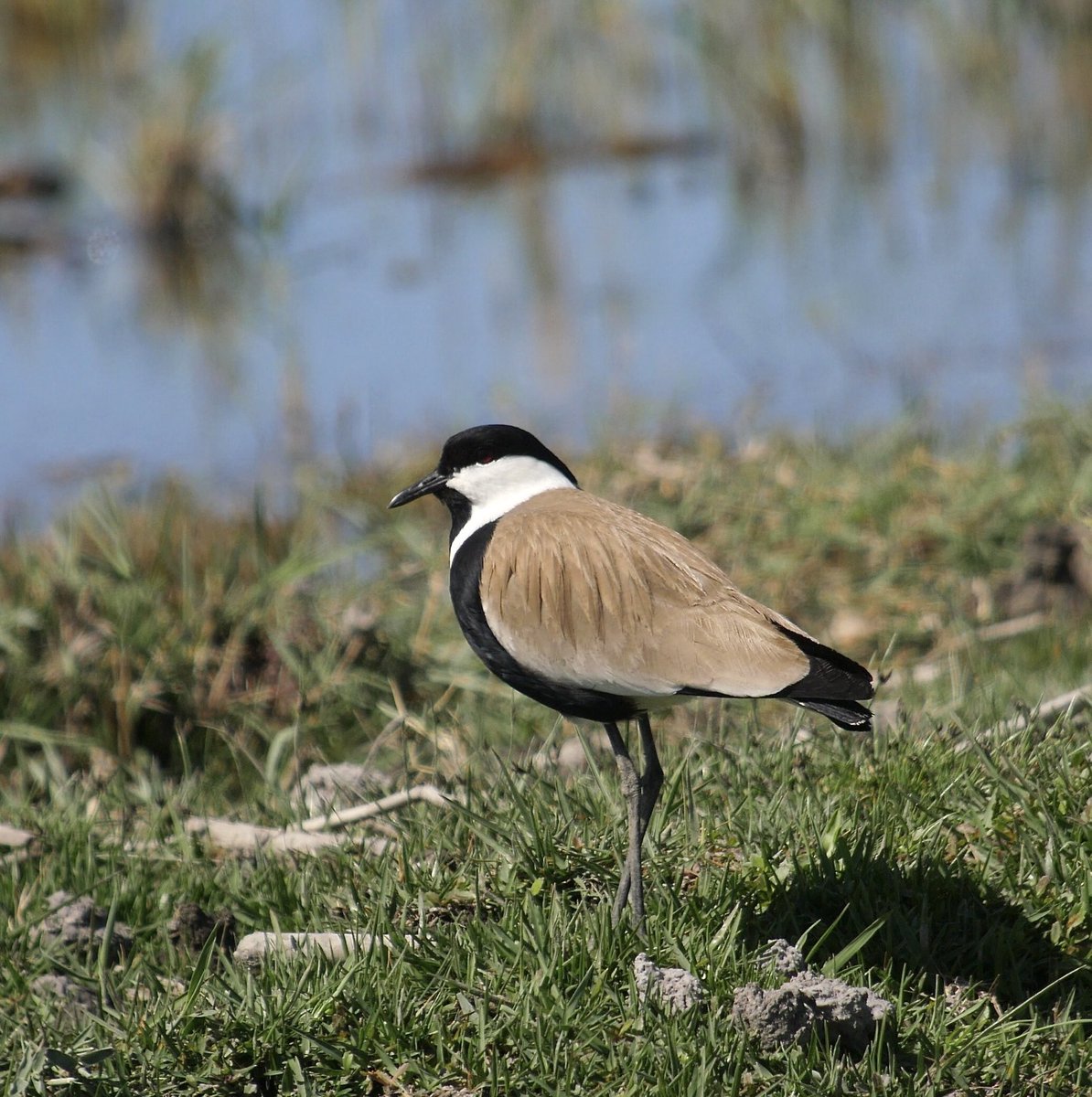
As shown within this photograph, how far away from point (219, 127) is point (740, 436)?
7.49 meters

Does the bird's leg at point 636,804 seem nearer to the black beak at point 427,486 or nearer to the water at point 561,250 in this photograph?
the black beak at point 427,486

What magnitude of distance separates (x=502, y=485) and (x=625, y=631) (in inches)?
24.4

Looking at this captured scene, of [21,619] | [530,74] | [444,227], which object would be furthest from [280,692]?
[530,74]

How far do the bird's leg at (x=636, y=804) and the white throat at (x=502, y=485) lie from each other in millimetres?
603

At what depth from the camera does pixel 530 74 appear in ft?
49.9

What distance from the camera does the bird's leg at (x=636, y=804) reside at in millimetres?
3043

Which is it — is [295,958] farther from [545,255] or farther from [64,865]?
[545,255]

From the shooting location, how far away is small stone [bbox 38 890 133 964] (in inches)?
140

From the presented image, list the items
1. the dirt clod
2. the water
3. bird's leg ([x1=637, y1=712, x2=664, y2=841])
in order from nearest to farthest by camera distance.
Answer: the dirt clod, bird's leg ([x1=637, y1=712, x2=664, y2=841]), the water

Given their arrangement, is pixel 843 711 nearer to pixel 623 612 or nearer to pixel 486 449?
pixel 623 612

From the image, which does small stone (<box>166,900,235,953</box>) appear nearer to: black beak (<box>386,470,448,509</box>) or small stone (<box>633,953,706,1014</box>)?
black beak (<box>386,470,448,509</box>)

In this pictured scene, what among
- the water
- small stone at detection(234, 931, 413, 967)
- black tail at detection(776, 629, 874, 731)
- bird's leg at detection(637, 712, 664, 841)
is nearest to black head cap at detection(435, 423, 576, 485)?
bird's leg at detection(637, 712, 664, 841)

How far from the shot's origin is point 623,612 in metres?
3.16

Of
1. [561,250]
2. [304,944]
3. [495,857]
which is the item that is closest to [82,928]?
[304,944]
